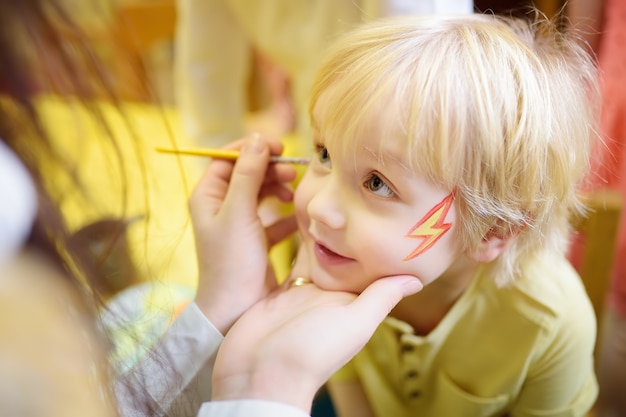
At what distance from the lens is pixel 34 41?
1.16 feet

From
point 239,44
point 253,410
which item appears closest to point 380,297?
point 253,410

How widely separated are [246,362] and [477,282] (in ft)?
0.99

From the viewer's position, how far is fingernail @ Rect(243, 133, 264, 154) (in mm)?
675

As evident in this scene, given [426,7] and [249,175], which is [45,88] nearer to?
[249,175]

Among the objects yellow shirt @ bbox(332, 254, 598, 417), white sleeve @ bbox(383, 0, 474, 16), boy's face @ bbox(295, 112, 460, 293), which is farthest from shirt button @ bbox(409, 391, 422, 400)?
white sleeve @ bbox(383, 0, 474, 16)

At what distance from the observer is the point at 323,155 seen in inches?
23.7

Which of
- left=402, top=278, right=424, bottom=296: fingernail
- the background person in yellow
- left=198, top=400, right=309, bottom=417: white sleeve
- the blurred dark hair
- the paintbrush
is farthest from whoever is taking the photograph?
the background person in yellow

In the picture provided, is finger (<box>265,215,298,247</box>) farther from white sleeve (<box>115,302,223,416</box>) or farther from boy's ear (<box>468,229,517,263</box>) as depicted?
boy's ear (<box>468,229,517,263</box>)

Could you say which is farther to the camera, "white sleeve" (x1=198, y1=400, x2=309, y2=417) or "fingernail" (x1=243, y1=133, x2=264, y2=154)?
"fingernail" (x1=243, y1=133, x2=264, y2=154)

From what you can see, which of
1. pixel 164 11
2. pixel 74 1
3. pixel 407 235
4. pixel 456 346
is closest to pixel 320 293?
pixel 407 235

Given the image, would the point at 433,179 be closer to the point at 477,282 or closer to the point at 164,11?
the point at 477,282

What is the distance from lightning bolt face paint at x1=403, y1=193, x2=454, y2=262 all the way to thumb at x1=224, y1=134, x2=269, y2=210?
19 centimetres

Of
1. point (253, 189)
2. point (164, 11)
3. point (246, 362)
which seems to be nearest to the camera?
point (246, 362)

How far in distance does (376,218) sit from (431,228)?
5 centimetres
